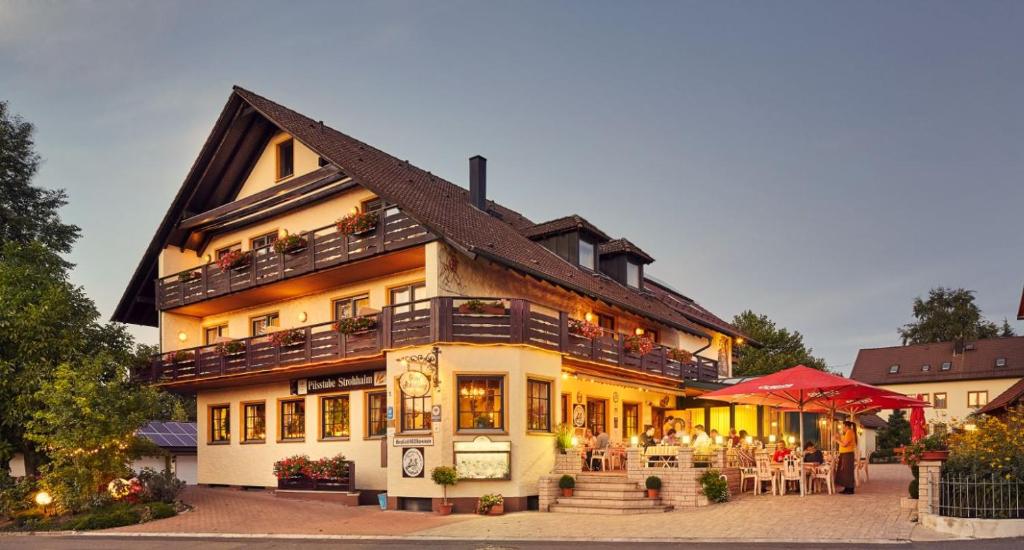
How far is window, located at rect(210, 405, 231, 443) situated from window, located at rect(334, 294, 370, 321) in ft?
18.9

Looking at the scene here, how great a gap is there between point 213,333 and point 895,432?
42.9 meters

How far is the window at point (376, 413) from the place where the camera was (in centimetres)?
2462

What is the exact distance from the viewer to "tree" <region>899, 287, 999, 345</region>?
74250 millimetres

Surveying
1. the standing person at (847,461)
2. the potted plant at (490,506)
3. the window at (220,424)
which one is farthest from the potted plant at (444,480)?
the window at (220,424)

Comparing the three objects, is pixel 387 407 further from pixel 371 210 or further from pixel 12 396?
pixel 12 396

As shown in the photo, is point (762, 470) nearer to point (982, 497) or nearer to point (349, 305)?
point (982, 497)

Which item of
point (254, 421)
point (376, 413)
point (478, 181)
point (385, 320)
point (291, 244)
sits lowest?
point (254, 421)

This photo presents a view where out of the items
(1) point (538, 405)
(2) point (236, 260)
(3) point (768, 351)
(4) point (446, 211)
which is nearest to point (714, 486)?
(1) point (538, 405)

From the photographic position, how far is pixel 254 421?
94.9ft

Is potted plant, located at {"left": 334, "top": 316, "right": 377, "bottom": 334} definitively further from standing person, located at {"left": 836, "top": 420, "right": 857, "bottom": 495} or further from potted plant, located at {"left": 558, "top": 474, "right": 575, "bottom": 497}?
standing person, located at {"left": 836, "top": 420, "right": 857, "bottom": 495}

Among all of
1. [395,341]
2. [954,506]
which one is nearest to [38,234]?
[395,341]

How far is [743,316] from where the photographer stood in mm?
57000

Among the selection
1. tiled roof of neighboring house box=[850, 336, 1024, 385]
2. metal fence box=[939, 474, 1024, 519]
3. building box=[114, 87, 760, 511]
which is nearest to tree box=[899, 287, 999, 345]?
tiled roof of neighboring house box=[850, 336, 1024, 385]

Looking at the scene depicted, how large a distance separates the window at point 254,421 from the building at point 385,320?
0.22 ft
